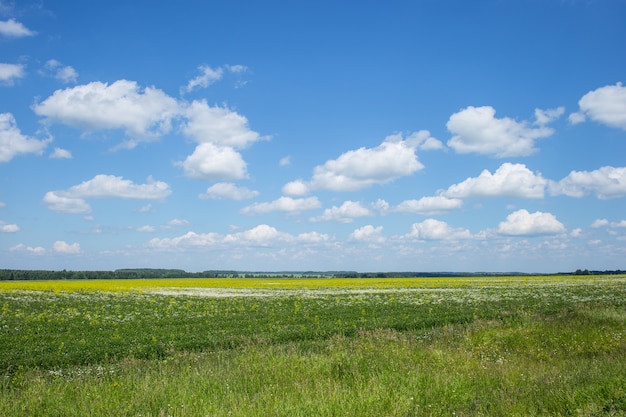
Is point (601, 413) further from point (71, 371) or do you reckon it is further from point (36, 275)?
point (36, 275)

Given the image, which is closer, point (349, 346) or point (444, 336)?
point (349, 346)

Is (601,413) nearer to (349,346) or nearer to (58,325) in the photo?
(349,346)

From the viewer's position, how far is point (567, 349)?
44.7ft

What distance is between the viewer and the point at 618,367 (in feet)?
32.1

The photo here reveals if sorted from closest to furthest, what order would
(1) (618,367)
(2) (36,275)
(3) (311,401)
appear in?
(3) (311,401) → (1) (618,367) → (2) (36,275)

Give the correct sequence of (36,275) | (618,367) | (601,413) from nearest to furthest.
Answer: (601,413)
(618,367)
(36,275)

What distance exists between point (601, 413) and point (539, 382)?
75.4 inches

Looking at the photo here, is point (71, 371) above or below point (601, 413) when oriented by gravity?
below

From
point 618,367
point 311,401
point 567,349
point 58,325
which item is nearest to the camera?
point 311,401

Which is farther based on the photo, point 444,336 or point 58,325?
point 58,325

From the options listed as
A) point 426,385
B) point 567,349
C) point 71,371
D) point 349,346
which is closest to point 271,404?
point 426,385

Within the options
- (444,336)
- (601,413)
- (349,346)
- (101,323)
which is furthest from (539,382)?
(101,323)

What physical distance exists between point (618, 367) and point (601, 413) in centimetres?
333

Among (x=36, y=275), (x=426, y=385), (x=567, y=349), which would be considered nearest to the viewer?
(x=426, y=385)
